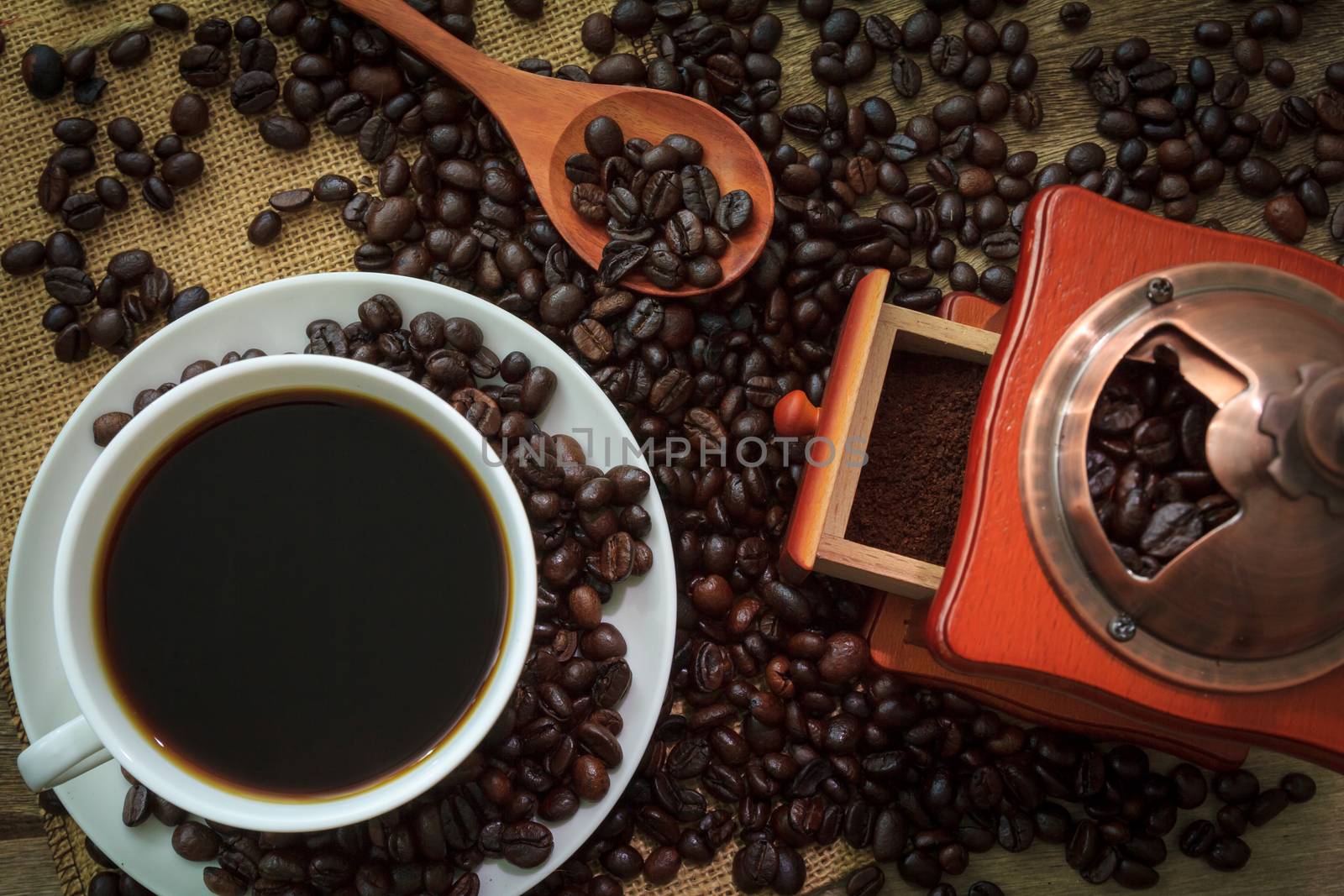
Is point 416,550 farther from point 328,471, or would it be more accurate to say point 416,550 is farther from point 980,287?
point 980,287

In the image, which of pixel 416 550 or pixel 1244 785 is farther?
pixel 1244 785

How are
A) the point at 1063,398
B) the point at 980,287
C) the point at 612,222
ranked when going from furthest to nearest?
the point at 980,287
the point at 612,222
the point at 1063,398

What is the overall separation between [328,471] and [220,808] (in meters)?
0.32

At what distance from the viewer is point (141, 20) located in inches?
54.9

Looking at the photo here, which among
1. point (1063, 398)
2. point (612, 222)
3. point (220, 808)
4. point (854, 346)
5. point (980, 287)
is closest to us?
point (220, 808)

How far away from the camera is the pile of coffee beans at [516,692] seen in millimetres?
1156

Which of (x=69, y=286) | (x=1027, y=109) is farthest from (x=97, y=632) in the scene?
(x=1027, y=109)

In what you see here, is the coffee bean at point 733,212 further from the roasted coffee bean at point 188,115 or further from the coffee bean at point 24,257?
the coffee bean at point 24,257

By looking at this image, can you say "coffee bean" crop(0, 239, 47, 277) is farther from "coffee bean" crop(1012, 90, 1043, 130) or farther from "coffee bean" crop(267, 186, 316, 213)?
"coffee bean" crop(1012, 90, 1043, 130)

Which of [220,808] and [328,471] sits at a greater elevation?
[328,471]

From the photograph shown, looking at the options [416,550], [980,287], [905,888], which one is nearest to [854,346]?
[980,287]

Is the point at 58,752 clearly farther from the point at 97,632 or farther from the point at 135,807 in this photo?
the point at 135,807

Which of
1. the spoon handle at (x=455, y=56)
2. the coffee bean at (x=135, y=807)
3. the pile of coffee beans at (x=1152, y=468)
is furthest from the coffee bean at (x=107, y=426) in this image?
the pile of coffee beans at (x=1152, y=468)

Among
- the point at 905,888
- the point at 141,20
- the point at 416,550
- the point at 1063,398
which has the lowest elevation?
the point at 905,888
